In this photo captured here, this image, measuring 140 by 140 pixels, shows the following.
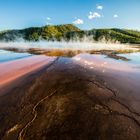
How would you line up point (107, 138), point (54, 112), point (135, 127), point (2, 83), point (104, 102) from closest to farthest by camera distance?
1. point (107, 138)
2. point (135, 127)
3. point (54, 112)
4. point (104, 102)
5. point (2, 83)

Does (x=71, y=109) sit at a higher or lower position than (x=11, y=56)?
higher

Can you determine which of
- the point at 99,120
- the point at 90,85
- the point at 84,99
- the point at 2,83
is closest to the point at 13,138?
the point at 99,120

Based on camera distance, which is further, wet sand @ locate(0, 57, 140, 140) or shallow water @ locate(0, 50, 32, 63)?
shallow water @ locate(0, 50, 32, 63)

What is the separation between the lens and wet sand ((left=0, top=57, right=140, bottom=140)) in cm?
468

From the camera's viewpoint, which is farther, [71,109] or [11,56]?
[11,56]

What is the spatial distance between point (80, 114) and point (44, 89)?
2.45 metres

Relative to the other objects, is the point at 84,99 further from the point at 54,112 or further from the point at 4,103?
the point at 4,103

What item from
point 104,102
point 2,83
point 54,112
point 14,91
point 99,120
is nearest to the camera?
point 99,120

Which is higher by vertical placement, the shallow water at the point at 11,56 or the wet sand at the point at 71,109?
the wet sand at the point at 71,109

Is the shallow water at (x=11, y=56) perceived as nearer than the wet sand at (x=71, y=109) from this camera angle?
No

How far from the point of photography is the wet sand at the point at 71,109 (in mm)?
4676

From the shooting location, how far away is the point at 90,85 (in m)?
7.70

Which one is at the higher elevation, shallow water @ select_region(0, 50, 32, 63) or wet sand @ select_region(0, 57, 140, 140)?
wet sand @ select_region(0, 57, 140, 140)

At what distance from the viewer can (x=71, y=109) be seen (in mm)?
5711
